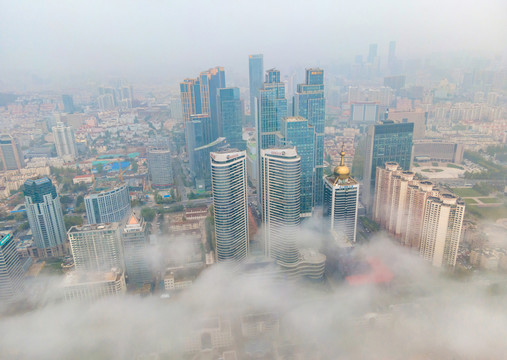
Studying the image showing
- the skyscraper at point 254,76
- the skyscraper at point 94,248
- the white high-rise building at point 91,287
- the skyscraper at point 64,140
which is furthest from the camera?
the skyscraper at point 254,76

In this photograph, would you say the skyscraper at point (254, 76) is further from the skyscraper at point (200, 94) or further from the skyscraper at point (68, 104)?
the skyscraper at point (68, 104)

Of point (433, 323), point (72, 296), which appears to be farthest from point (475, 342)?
point (72, 296)

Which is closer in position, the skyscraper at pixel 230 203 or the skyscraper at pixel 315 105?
the skyscraper at pixel 230 203

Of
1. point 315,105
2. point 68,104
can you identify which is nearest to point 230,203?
point 315,105

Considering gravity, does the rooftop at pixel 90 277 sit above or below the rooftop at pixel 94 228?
below

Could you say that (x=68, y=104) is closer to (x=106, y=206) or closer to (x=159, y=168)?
(x=159, y=168)

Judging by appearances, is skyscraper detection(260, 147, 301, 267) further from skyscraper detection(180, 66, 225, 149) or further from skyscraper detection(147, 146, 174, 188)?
skyscraper detection(180, 66, 225, 149)

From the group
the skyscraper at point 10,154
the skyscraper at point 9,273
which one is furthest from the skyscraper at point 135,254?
the skyscraper at point 10,154
